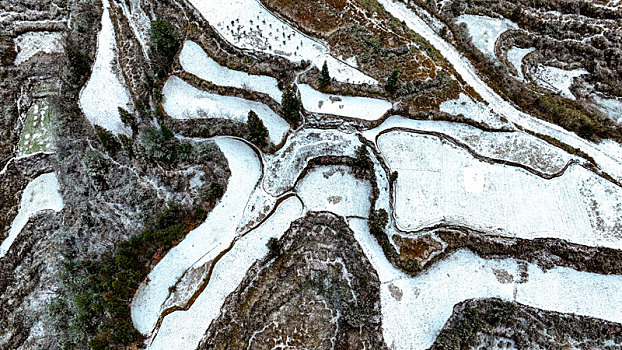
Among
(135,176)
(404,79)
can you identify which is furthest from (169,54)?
(404,79)

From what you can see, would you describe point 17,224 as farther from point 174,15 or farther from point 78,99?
point 174,15

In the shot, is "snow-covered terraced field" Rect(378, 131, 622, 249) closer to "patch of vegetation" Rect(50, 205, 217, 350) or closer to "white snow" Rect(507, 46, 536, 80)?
"white snow" Rect(507, 46, 536, 80)

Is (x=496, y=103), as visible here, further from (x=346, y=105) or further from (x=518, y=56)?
(x=346, y=105)

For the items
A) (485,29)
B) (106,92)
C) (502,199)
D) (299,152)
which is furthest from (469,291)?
(106,92)

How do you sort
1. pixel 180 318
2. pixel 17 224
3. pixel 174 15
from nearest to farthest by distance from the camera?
pixel 180 318, pixel 17 224, pixel 174 15

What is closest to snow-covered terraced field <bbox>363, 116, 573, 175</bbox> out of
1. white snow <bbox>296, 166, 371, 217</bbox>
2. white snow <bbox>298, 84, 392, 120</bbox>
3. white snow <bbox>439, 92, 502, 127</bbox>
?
white snow <bbox>439, 92, 502, 127</bbox>
